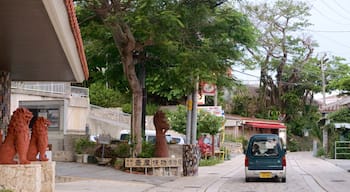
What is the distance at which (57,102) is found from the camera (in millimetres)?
29219

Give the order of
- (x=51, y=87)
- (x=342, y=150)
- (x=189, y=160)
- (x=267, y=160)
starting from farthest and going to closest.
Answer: (x=342, y=150) → (x=51, y=87) → (x=189, y=160) → (x=267, y=160)

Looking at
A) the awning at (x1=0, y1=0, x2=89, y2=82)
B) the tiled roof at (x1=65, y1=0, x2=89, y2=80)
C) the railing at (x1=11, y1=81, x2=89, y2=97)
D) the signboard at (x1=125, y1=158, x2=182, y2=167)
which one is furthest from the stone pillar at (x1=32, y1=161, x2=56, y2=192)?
the railing at (x1=11, y1=81, x2=89, y2=97)

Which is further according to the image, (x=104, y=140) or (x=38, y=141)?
(x=104, y=140)

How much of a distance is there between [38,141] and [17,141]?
1952 mm

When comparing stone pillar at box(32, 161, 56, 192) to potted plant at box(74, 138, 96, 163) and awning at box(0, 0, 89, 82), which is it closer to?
awning at box(0, 0, 89, 82)

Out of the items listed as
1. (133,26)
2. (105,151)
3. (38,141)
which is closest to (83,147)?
(105,151)

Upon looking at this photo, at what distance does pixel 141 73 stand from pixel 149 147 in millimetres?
3164

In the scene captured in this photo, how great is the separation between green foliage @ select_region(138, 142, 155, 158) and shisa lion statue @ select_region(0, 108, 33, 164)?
11.9 m

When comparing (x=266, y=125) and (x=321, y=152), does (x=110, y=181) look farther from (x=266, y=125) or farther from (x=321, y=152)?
(x=266, y=125)

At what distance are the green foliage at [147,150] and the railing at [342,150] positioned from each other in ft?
65.6

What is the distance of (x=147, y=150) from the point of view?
23.5 metres

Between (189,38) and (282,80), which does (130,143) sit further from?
(282,80)

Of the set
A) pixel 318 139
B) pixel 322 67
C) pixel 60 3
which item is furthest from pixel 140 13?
pixel 322 67

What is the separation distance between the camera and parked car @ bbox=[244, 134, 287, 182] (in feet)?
68.6
